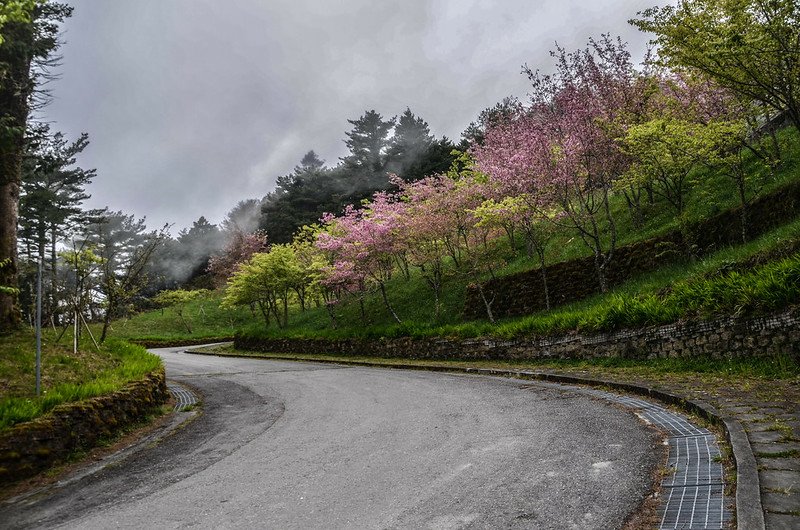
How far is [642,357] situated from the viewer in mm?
10453

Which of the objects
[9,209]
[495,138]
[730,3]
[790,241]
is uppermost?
[495,138]

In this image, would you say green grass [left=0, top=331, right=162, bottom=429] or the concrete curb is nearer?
the concrete curb

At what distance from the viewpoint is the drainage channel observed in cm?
312

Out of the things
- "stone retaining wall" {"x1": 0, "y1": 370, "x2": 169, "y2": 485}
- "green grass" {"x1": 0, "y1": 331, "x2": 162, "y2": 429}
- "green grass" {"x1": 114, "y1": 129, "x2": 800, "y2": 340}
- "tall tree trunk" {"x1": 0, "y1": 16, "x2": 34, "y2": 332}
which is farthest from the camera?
"tall tree trunk" {"x1": 0, "y1": 16, "x2": 34, "y2": 332}

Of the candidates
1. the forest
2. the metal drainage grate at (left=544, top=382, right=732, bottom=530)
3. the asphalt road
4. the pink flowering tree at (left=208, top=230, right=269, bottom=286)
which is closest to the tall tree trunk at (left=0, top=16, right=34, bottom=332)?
the forest

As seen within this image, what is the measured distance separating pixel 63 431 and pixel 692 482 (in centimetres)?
756

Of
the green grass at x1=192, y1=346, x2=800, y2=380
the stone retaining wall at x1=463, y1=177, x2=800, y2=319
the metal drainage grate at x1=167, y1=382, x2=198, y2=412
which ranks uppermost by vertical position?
the stone retaining wall at x1=463, y1=177, x2=800, y2=319

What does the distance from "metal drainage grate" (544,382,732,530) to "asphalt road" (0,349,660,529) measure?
219mm

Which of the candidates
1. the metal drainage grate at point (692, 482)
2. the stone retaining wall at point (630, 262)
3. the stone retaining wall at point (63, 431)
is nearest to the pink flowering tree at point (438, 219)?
the stone retaining wall at point (630, 262)

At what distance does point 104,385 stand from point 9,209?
300 inches

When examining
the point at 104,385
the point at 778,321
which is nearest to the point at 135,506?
the point at 104,385

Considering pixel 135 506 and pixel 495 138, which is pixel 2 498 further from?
pixel 495 138

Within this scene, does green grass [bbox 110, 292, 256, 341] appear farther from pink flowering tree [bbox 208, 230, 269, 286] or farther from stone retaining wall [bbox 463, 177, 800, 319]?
stone retaining wall [bbox 463, 177, 800, 319]

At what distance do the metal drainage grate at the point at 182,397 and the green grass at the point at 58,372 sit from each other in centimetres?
92
